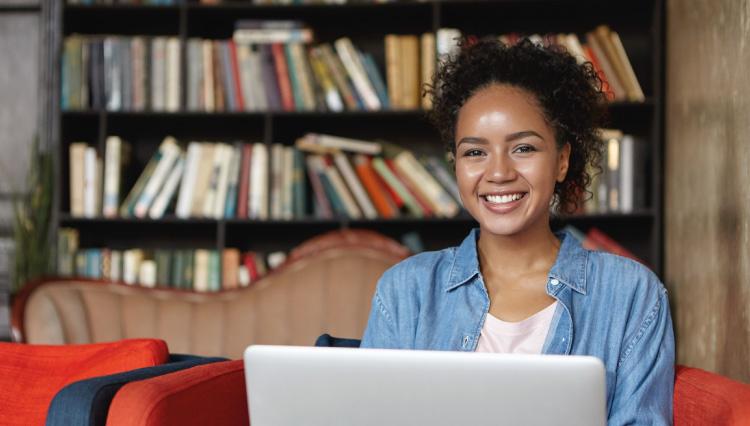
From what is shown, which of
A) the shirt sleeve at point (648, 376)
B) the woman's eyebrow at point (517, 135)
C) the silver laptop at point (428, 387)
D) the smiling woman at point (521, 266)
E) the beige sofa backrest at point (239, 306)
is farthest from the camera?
the beige sofa backrest at point (239, 306)

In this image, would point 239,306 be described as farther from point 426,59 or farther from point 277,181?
point 426,59

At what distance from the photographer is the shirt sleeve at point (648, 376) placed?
1.43 meters

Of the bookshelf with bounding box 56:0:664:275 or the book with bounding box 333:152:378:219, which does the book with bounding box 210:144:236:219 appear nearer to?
the bookshelf with bounding box 56:0:664:275

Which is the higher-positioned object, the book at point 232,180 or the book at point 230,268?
the book at point 232,180

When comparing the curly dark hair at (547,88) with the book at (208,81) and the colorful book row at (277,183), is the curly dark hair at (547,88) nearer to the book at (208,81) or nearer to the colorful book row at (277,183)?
the colorful book row at (277,183)

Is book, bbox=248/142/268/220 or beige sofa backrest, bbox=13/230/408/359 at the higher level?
book, bbox=248/142/268/220

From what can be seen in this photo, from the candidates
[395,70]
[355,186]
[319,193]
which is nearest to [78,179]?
[319,193]

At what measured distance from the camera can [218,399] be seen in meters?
1.57

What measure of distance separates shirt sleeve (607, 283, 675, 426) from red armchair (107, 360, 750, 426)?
0.04 m

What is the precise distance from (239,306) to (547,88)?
133 centimetres

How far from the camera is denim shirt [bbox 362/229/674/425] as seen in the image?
147 cm

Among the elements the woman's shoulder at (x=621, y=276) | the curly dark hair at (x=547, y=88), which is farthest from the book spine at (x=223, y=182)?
the woman's shoulder at (x=621, y=276)

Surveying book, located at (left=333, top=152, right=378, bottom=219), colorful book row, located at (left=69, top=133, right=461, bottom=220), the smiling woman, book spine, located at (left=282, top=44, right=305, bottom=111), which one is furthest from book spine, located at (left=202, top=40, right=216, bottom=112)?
the smiling woman

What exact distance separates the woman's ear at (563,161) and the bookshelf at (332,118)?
1.63 m
